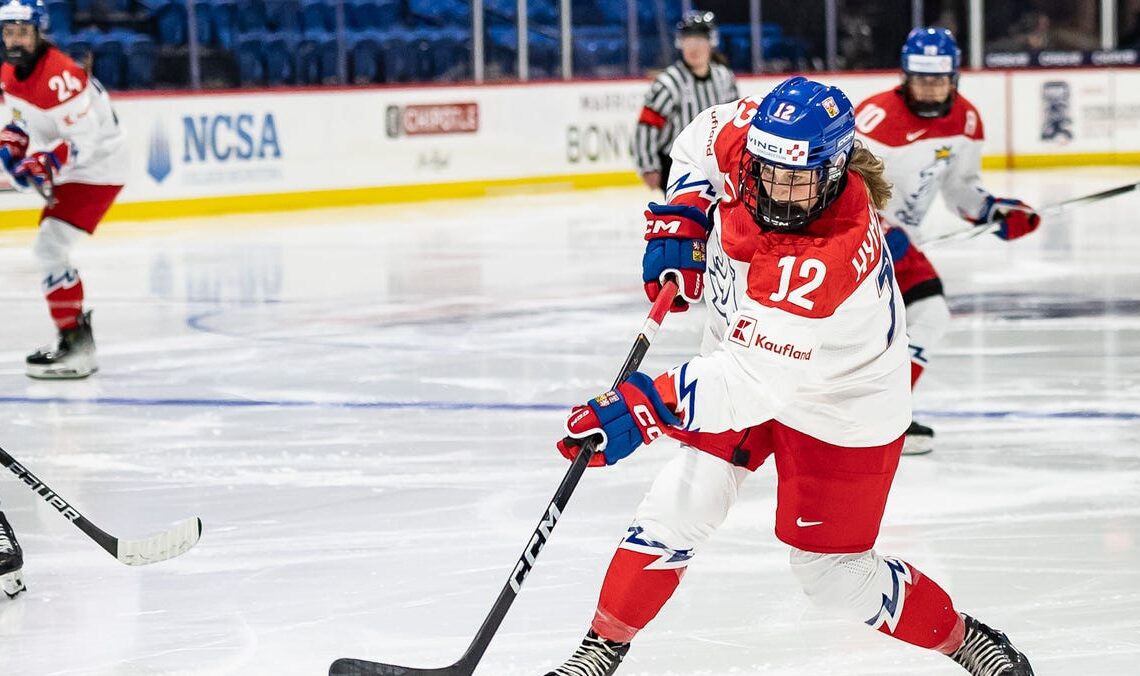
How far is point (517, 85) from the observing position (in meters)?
12.9

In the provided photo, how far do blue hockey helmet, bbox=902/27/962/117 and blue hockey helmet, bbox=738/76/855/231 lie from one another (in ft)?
6.79

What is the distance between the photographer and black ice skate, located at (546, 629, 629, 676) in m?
2.68

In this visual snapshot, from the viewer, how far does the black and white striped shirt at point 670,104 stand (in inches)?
283

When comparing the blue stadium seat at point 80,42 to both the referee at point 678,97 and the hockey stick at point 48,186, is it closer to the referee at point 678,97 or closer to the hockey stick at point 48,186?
the referee at point 678,97

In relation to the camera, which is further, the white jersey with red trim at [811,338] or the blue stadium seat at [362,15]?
the blue stadium seat at [362,15]

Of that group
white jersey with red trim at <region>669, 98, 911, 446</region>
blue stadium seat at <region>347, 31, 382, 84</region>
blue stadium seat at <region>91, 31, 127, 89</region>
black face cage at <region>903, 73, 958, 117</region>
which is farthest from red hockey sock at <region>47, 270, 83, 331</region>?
blue stadium seat at <region>347, 31, 382, 84</region>

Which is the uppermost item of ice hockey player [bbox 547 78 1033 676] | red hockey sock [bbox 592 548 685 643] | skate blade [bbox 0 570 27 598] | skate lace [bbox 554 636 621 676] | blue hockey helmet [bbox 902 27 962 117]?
blue hockey helmet [bbox 902 27 962 117]

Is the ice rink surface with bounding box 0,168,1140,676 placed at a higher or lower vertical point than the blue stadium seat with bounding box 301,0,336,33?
lower

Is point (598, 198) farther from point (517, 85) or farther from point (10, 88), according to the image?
point (10, 88)

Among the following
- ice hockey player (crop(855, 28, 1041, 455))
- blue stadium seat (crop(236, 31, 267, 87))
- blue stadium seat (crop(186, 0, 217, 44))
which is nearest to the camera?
ice hockey player (crop(855, 28, 1041, 455))

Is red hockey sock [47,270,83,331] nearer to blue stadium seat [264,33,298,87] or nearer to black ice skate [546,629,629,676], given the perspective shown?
black ice skate [546,629,629,676]

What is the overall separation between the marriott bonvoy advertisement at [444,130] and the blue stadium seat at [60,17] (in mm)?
965

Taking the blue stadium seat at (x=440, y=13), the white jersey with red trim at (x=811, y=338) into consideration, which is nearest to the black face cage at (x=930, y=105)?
the white jersey with red trim at (x=811, y=338)

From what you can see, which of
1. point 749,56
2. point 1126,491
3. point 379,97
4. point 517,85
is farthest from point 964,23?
point 1126,491
